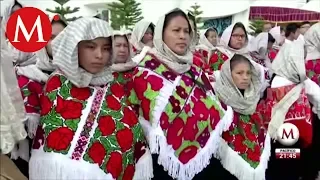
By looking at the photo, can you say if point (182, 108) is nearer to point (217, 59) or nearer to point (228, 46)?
point (217, 59)

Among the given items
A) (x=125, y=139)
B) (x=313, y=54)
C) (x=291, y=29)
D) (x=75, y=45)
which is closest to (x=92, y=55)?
(x=75, y=45)

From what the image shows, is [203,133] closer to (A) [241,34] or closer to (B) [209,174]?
(B) [209,174]

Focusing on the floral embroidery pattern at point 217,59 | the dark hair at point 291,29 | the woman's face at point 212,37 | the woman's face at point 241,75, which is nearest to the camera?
the woman's face at point 241,75

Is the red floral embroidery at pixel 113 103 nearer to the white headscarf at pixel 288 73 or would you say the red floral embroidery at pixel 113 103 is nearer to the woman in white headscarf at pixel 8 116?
the woman in white headscarf at pixel 8 116

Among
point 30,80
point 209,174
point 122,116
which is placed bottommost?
point 209,174

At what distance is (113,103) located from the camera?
3111 millimetres

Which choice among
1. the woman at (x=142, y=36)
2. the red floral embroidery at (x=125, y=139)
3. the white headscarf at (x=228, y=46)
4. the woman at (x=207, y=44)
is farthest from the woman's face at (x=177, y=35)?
the woman at (x=207, y=44)

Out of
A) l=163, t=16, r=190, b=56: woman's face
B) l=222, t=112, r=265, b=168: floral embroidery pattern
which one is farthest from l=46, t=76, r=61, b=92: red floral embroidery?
l=222, t=112, r=265, b=168: floral embroidery pattern

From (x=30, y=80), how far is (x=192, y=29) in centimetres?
131

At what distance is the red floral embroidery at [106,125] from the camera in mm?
2994

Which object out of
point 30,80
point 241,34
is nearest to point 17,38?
point 30,80

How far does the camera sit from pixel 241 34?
21.7ft

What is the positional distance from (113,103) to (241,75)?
1.37 meters

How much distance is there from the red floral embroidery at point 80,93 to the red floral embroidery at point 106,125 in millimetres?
150
